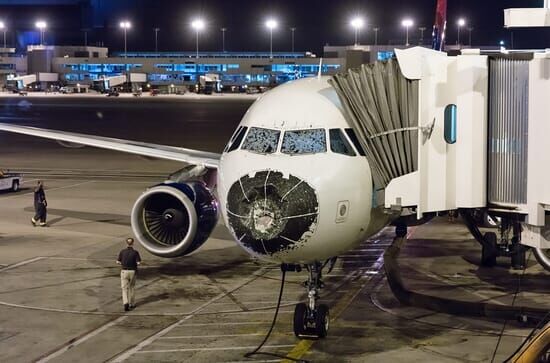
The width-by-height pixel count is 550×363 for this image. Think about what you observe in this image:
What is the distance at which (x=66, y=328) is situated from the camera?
15570mm

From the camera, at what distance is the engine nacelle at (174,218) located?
18266mm

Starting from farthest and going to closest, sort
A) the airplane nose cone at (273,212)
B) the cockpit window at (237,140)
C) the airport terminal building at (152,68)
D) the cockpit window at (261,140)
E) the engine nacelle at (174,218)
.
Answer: the airport terminal building at (152,68) → the engine nacelle at (174,218) → the cockpit window at (237,140) → the cockpit window at (261,140) → the airplane nose cone at (273,212)

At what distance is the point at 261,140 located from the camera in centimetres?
1401

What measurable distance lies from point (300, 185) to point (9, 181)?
79.2 feet

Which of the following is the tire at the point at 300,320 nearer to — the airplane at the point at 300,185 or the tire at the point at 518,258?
the airplane at the point at 300,185

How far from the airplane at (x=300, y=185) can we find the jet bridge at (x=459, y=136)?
503 mm

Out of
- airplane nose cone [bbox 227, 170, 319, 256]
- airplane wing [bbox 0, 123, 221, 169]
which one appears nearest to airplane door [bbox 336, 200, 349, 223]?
airplane nose cone [bbox 227, 170, 319, 256]

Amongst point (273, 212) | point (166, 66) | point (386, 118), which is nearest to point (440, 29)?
point (386, 118)

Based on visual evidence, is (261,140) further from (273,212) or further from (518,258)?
(518,258)

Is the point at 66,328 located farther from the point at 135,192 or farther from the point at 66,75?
the point at 66,75

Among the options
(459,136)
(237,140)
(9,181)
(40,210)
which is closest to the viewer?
(459,136)

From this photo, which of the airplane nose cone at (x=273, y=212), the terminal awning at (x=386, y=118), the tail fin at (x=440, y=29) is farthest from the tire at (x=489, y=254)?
the airplane nose cone at (x=273, y=212)

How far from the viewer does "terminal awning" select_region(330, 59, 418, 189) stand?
45.4 feet

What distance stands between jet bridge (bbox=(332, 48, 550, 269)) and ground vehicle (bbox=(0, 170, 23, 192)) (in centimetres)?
2338
